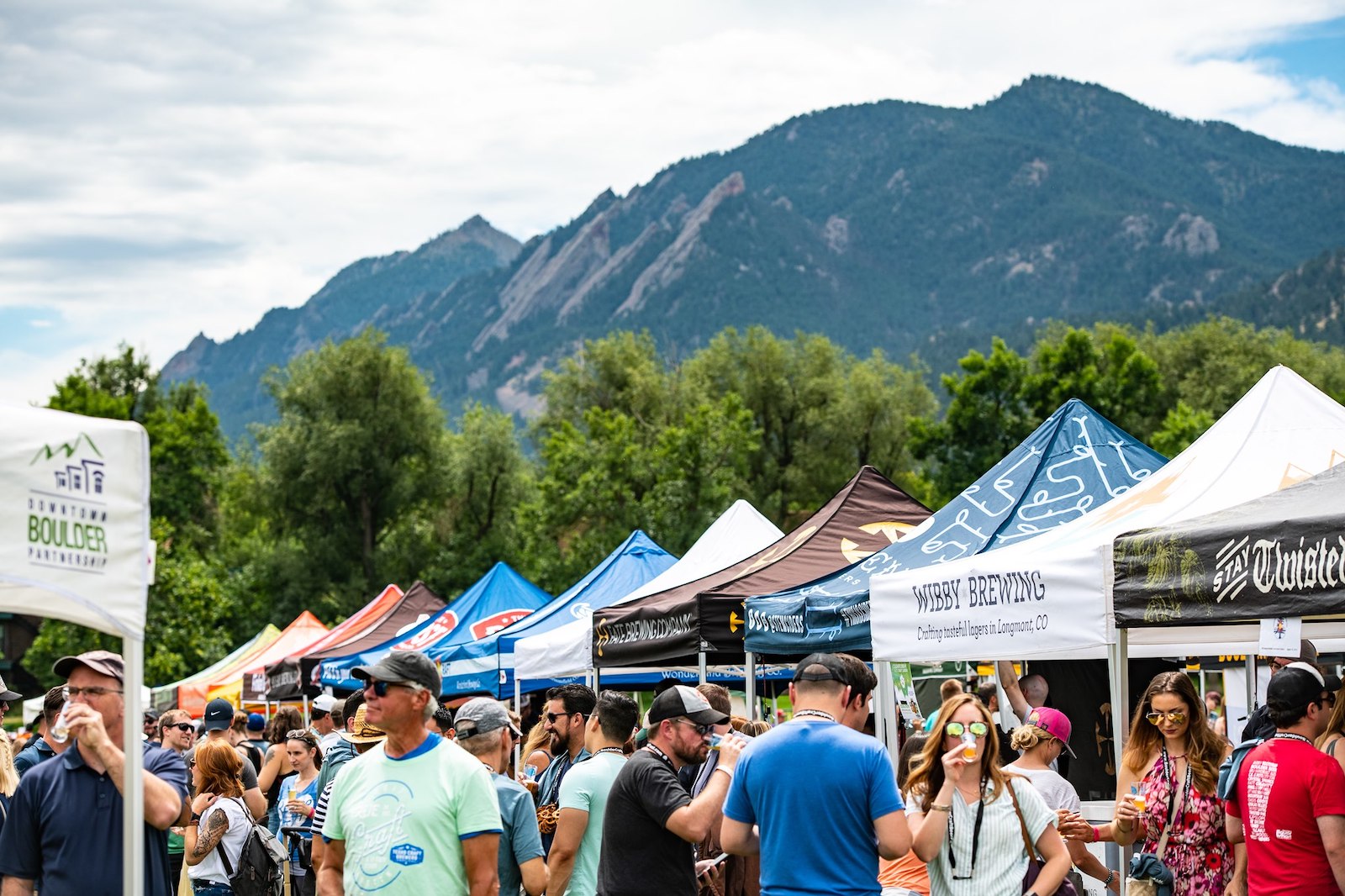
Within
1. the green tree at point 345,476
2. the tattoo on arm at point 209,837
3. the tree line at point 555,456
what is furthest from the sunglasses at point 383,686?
the green tree at point 345,476

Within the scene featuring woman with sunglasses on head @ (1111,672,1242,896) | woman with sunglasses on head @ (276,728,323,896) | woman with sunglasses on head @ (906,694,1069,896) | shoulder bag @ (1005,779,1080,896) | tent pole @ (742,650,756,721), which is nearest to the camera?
woman with sunglasses on head @ (906,694,1069,896)

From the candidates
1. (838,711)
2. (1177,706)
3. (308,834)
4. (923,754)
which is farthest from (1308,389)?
(308,834)

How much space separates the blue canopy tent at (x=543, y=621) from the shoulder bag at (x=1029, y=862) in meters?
11.2

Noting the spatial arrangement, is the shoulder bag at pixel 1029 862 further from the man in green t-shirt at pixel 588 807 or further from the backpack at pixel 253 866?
the backpack at pixel 253 866

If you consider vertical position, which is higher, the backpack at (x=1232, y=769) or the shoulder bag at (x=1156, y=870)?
the backpack at (x=1232, y=769)

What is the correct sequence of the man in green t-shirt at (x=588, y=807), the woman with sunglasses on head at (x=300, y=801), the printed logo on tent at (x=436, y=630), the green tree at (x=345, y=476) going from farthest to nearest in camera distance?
the green tree at (x=345, y=476) < the printed logo on tent at (x=436, y=630) < the woman with sunglasses on head at (x=300, y=801) < the man in green t-shirt at (x=588, y=807)

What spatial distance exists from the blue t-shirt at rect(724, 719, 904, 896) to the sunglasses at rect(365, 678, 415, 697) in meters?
1.37

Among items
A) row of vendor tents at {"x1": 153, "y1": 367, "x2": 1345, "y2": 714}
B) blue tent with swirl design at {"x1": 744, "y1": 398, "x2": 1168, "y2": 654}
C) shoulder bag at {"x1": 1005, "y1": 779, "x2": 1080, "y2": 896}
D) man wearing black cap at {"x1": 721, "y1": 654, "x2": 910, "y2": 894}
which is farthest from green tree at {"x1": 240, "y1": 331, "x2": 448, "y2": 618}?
man wearing black cap at {"x1": 721, "y1": 654, "x2": 910, "y2": 894}

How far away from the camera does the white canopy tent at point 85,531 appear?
4.31 metres

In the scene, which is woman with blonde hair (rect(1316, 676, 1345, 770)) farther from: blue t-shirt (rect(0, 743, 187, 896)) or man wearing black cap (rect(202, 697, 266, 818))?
man wearing black cap (rect(202, 697, 266, 818))

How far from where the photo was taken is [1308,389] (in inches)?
349

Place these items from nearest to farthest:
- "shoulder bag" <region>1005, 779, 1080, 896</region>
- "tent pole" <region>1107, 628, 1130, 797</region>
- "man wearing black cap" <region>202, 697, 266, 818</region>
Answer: "shoulder bag" <region>1005, 779, 1080, 896</region> < "tent pole" <region>1107, 628, 1130, 797</region> < "man wearing black cap" <region>202, 697, 266, 818</region>

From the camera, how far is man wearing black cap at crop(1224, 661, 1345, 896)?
18.7 ft

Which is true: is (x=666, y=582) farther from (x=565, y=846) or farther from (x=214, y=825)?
(x=565, y=846)
